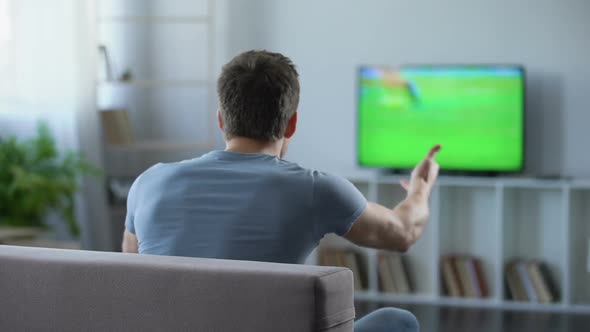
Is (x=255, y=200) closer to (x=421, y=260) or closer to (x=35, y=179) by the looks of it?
(x=35, y=179)

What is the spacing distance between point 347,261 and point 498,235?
876mm

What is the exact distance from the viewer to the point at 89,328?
153cm

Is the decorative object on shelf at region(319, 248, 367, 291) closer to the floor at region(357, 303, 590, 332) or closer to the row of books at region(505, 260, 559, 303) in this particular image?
the floor at region(357, 303, 590, 332)

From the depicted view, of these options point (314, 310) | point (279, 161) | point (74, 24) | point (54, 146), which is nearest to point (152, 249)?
point (279, 161)

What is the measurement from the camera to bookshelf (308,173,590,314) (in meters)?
4.96

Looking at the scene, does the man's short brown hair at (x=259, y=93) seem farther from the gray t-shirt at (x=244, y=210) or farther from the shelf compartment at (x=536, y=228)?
the shelf compartment at (x=536, y=228)

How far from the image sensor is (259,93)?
79.1 inches

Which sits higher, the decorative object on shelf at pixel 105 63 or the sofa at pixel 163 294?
the decorative object on shelf at pixel 105 63

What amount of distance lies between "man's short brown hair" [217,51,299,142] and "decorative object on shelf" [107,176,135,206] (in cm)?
378

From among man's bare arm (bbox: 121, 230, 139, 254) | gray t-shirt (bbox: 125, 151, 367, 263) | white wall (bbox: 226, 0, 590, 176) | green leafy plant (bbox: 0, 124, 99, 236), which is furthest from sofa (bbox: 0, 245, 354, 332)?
white wall (bbox: 226, 0, 590, 176)

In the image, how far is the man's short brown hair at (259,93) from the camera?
6.56ft

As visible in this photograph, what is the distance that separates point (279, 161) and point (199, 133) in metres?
3.97

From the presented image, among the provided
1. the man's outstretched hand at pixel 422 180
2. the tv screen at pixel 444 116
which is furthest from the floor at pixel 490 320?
the man's outstretched hand at pixel 422 180

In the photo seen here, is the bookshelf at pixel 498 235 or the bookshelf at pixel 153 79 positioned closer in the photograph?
the bookshelf at pixel 498 235
